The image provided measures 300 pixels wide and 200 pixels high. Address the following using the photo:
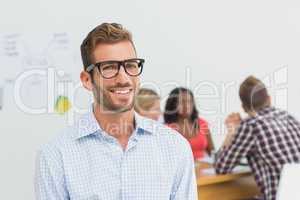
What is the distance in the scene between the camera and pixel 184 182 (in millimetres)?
1295

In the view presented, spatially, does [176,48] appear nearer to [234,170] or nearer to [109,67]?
[234,170]

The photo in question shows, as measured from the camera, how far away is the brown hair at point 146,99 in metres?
3.22

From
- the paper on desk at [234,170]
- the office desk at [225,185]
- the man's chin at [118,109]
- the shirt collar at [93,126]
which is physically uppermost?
the man's chin at [118,109]

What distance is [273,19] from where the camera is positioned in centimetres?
Answer: 379

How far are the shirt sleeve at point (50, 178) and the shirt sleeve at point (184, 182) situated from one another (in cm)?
28

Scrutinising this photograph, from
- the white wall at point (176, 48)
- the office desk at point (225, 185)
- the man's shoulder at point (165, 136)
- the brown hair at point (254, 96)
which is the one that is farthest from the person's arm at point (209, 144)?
the man's shoulder at point (165, 136)

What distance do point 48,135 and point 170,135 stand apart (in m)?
1.72

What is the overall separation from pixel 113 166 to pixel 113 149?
0.14 feet

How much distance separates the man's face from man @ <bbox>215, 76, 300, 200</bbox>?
1680mm

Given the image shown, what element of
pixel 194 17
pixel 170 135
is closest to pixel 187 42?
pixel 194 17

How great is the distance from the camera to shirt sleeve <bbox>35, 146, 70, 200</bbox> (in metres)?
1.21

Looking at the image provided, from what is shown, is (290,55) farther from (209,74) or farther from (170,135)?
(170,135)

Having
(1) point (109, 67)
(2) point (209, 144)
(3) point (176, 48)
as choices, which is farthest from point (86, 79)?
(2) point (209, 144)

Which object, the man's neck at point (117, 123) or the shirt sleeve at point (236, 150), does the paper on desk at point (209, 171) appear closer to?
the shirt sleeve at point (236, 150)
